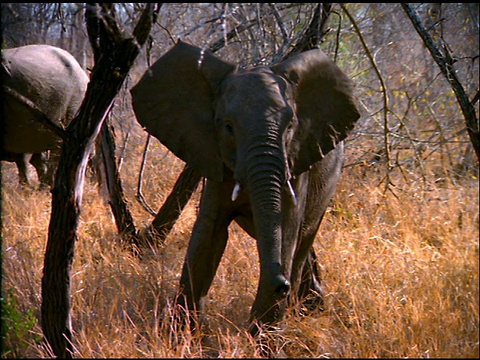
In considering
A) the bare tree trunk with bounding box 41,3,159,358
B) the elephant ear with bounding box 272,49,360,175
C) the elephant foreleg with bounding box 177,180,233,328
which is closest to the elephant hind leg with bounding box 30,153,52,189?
the elephant foreleg with bounding box 177,180,233,328

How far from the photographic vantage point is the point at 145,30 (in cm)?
309

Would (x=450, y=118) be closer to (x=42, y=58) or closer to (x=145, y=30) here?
(x=42, y=58)

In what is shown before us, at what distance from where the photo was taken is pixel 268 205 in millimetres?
3357

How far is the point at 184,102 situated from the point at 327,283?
4.92 ft

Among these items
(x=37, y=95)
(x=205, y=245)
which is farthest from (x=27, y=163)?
(x=205, y=245)

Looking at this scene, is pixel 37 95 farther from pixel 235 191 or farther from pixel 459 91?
pixel 459 91

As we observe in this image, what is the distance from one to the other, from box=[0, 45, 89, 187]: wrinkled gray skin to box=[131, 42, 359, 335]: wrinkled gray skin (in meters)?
2.72

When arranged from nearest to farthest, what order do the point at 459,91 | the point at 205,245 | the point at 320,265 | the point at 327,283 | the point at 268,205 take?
1. the point at 268,205
2. the point at 205,245
3. the point at 459,91
4. the point at 327,283
5. the point at 320,265

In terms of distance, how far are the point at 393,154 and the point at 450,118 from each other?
64 centimetres

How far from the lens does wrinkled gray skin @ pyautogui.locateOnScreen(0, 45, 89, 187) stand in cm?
639

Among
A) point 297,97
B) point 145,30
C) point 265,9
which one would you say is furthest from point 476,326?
point 265,9

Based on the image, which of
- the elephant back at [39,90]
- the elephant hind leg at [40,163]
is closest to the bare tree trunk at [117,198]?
the elephant back at [39,90]

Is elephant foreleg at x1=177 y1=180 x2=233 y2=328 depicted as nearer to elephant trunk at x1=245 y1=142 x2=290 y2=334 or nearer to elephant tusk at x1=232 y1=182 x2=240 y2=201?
elephant tusk at x1=232 y1=182 x2=240 y2=201

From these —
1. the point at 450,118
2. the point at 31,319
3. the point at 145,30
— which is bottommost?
the point at 31,319
